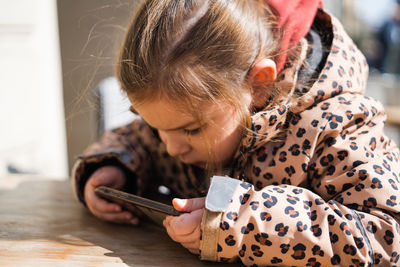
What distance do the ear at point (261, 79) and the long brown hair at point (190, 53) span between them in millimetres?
19

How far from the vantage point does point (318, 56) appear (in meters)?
0.86

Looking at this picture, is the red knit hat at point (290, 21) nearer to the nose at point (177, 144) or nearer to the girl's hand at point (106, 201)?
the nose at point (177, 144)

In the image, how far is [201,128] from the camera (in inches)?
31.9

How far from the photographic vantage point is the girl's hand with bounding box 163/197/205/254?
2.20 ft

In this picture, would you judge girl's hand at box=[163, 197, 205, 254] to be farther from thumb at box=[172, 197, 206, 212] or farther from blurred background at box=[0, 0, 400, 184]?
blurred background at box=[0, 0, 400, 184]

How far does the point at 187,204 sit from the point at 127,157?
38 cm

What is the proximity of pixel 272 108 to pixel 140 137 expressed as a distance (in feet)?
1.55

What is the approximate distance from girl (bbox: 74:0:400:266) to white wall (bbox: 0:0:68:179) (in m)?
1.24

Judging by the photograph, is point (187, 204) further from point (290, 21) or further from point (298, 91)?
point (290, 21)

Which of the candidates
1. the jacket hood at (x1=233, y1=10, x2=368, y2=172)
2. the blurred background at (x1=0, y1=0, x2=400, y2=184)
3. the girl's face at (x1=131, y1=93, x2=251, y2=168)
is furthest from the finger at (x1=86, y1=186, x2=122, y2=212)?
the blurred background at (x1=0, y1=0, x2=400, y2=184)

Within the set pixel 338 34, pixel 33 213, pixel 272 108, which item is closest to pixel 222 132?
pixel 272 108

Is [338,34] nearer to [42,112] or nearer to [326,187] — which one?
[326,187]

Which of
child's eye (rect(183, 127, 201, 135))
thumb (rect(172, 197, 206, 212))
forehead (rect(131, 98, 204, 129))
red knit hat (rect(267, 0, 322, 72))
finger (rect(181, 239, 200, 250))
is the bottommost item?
finger (rect(181, 239, 200, 250))

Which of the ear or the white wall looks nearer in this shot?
the ear
